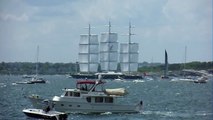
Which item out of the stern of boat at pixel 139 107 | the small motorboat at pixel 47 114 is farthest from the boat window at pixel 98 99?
the small motorboat at pixel 47 114

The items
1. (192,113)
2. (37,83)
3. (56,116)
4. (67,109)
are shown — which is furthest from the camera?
(37,83)

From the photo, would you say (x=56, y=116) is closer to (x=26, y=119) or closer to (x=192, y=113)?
(x=26, y=119)

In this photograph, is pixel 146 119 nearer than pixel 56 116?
No

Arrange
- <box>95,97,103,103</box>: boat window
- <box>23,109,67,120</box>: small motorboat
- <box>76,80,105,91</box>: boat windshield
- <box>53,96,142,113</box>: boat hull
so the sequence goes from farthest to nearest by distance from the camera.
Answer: <box>95,97,103,103</box>: boat window < <box>53,96,142,113</box>: boat hull < <box>76,80,105,91</box>: boat windshield < <box>23,109,67,120</box>: small motorboat

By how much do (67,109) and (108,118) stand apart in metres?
4.78

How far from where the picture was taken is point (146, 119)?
57.3 m

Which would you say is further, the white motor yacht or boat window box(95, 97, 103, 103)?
boat window box(95, 97, 103, 103)

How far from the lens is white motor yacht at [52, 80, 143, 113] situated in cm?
5925

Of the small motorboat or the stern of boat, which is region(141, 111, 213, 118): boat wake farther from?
the small motorboat

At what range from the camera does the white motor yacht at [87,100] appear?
5925 cm

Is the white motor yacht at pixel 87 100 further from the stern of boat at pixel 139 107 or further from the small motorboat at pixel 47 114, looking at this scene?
the small motorboat at pixel 47 114

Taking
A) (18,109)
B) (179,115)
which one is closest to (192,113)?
(179,115)

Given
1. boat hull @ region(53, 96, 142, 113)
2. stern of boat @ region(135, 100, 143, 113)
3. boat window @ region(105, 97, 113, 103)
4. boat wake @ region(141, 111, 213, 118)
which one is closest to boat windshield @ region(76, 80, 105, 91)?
boat hull @ region(53, 96, 142, 113)

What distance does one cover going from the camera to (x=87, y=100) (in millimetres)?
59469
